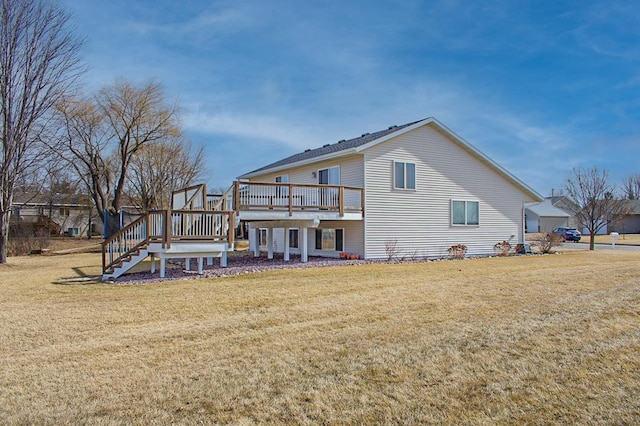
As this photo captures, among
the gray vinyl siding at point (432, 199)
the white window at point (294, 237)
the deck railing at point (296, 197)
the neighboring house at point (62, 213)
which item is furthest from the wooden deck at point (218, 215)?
the neighboring house at point (62, 213)

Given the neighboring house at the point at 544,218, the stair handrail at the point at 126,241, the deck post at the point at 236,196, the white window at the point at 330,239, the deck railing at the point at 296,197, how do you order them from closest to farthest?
the stair handrail at the point at 126,241 → the deck post at the point at 236,196 → the deck railing at the point at 296,197 → the white window at the point at 330,239 → the neighboring house at the point at 544,218

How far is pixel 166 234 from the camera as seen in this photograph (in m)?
12.1

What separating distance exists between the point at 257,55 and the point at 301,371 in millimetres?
15258

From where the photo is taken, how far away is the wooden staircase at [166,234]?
1221 centimetres

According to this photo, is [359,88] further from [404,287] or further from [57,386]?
[57,386]

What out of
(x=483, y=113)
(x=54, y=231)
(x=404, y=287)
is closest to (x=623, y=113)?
(x=483, y=113)

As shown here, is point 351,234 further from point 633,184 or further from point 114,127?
point 633,184

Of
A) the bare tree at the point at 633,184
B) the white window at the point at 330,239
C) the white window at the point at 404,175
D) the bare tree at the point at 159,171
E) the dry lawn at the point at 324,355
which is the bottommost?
the dry lawn at the point at 324,355

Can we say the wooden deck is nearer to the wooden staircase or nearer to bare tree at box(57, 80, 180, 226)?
the wooden staircase

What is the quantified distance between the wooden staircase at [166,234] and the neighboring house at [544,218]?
4707 centimetres

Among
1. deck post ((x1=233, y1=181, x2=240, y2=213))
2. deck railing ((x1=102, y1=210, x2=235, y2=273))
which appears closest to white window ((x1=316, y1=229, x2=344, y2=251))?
deck post ((x1=233, y1=181, x2=240, y2=213))

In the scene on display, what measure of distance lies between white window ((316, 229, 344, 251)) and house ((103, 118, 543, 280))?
4 centimetres

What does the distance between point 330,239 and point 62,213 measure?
37857 millimetres

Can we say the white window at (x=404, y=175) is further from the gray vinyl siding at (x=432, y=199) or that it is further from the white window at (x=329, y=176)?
the white window at (x=329, y=176)
